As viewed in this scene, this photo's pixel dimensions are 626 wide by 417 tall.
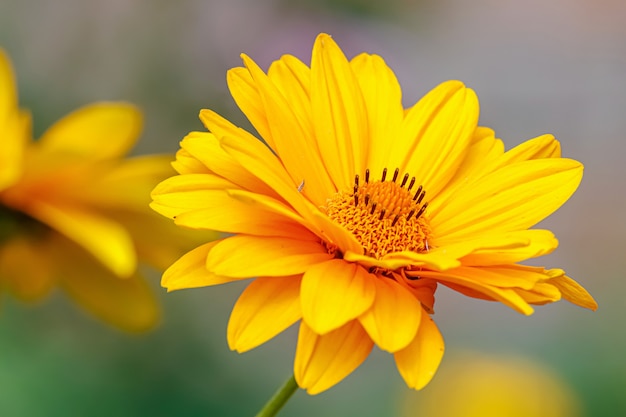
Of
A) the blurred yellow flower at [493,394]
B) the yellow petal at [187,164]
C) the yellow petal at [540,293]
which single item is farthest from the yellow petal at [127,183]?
the blurred yellow flower at [493,394]

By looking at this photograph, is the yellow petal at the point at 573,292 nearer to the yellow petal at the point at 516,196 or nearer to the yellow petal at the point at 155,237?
the yellow petal at the point at 516,196

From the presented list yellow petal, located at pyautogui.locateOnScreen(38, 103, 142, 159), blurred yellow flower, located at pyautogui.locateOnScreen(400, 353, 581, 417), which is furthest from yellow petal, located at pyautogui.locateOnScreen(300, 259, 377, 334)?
blurred yellow flower, located at pyautogui.locateOnScreen(400, 353, 581, 417)

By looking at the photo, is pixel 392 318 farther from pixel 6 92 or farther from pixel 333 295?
pixel 6 92

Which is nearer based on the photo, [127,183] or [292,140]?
[292,140]

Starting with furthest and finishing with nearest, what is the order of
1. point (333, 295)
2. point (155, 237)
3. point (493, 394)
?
point (493, 394)
point (155, 237)
point (333, 295)

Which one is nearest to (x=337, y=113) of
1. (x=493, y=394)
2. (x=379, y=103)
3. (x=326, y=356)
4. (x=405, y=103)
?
(x=379, y=103)

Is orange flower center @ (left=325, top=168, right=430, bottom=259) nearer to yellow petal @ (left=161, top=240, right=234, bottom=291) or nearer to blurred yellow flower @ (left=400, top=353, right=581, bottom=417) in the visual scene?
yellow petal @ (left=161, top=240, right=234, bottom=291)

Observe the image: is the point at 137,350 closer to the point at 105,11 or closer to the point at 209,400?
the point at 209,400
